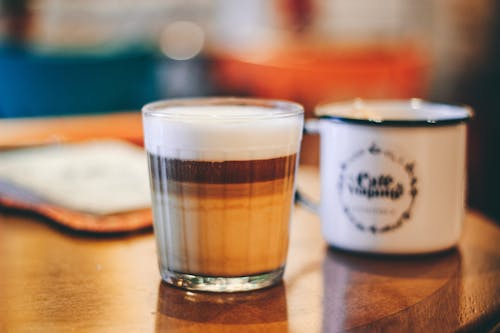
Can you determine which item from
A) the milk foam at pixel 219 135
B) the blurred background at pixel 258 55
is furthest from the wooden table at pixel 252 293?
the blurred background at pixel 258 55

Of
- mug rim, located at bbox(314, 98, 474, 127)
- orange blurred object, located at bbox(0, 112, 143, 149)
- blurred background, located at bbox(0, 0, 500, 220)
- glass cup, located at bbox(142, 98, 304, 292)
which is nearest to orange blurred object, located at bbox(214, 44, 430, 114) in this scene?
blurred background, located at bbox(0, 0, 500, 220)

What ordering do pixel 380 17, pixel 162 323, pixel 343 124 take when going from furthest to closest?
pixel 380 17 < pixel 343 124 < pixel 162 323

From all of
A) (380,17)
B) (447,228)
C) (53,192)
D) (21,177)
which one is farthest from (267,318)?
(380,17)

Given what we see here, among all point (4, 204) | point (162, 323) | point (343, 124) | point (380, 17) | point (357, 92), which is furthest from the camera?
point (380, 17)

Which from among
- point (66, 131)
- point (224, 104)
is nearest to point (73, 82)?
point (66, 131)

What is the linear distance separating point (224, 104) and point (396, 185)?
0.63ft

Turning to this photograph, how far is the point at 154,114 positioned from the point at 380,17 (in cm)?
374

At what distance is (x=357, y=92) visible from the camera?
2572 millimetres

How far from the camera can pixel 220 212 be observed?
2.01 feet

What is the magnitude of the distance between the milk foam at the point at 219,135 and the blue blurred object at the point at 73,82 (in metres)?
2.02

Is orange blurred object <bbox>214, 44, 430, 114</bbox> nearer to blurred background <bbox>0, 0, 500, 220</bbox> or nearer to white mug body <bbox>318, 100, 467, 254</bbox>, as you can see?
blurred background <bbox>0, 0, 500, 220</bbox>

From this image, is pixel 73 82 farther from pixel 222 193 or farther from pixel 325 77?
pixel 222 193

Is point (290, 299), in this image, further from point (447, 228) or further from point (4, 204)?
point (4, 204)

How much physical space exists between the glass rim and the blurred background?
1.37 meters
